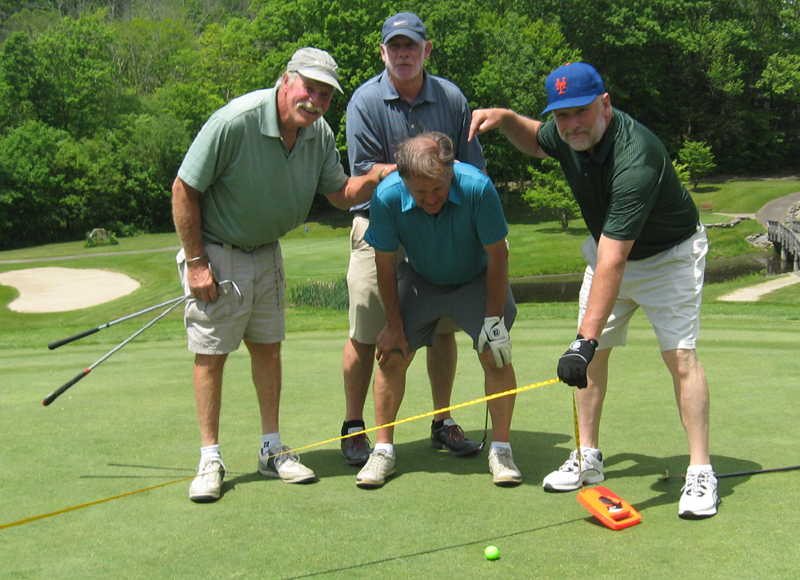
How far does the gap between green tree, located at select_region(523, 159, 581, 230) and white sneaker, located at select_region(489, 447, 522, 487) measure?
28.2 metres

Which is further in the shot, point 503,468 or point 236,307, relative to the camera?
point 236,307

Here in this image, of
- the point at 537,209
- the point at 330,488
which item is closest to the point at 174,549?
the point at 330,488

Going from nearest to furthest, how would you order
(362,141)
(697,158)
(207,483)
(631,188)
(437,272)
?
(631,188) → (207,483) → (437,272) → (362,141) → (697,158)

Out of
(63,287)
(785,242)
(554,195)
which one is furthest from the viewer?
(554,195)

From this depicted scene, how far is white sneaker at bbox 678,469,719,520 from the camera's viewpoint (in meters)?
2.98

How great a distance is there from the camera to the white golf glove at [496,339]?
3.61 m

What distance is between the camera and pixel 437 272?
12.4 feet

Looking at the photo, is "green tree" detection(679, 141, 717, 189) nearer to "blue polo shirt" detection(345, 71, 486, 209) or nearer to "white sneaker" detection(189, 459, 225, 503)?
"blue polo shirt" detection(345, 71, 486, 209)

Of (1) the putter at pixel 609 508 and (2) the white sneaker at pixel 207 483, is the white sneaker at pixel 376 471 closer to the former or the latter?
(2) the white sneaker at pixel 207 483

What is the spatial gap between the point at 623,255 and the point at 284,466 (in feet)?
5.65

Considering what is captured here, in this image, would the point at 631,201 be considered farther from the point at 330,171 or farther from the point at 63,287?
the point at 63,287

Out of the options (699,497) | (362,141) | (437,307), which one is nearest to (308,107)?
(362,141)

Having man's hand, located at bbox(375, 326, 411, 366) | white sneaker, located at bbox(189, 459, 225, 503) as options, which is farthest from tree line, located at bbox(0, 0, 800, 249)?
white sneaker, located at bbox(189, 459, 225, 503)

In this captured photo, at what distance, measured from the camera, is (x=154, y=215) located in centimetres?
4000
